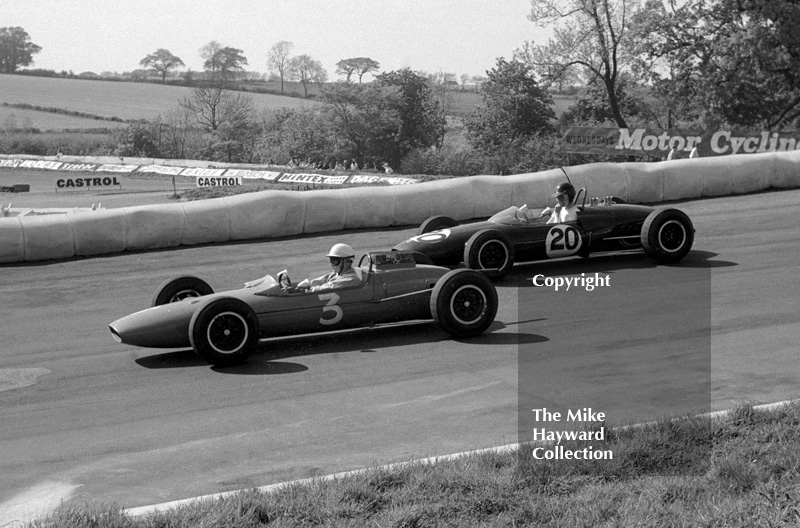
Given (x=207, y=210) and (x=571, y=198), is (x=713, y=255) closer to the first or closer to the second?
(x=571, y=198)

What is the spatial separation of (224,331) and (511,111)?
37.0m

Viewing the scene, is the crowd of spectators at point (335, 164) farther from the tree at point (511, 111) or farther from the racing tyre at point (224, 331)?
the racing tyre at point (224, 331)

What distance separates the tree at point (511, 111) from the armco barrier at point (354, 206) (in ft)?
83.5

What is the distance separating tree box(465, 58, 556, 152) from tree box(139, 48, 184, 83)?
265 feet

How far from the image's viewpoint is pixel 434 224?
1287 centimetres

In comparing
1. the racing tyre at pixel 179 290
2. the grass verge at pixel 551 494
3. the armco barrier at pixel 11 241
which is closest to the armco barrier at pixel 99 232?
the armco barrier at pixel 11 241

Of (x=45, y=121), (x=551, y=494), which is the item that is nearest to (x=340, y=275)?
(x=551, y=494)

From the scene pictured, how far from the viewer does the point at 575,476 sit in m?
5.76

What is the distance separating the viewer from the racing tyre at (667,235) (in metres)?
12.2

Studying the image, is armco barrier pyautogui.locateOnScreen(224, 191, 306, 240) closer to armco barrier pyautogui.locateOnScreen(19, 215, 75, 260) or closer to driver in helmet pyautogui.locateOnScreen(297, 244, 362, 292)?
armco barrier pyautogui.locateOnScreen(19, 215, 75, 260)

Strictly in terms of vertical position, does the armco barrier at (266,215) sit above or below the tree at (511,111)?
below

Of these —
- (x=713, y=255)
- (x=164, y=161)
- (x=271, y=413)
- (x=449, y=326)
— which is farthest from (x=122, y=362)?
(x=164, y=161)

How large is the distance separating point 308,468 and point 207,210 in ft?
31.4

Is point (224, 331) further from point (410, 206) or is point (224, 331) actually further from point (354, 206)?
point (410, 206)
